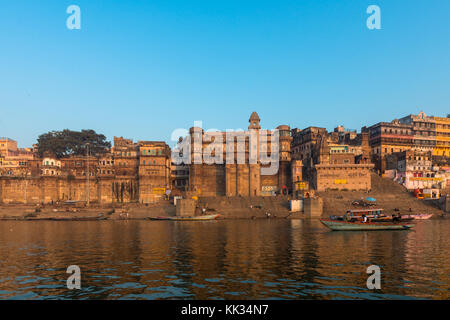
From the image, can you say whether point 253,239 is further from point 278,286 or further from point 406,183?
point 406,183

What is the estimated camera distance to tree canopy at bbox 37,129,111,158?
11869cm

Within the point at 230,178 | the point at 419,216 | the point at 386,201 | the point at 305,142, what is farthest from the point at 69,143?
the point at 419,216

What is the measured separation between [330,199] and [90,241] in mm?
55218

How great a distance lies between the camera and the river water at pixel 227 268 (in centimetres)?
1752

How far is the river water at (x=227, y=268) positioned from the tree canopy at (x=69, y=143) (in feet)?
293

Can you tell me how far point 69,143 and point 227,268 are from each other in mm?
110140

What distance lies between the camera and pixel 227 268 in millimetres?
22906

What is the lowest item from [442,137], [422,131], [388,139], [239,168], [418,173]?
[418,173]

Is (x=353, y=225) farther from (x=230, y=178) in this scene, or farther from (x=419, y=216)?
(x=230, y=178)

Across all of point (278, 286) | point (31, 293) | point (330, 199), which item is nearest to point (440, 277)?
point (278, 286)

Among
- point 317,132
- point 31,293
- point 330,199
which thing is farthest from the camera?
point 317,132

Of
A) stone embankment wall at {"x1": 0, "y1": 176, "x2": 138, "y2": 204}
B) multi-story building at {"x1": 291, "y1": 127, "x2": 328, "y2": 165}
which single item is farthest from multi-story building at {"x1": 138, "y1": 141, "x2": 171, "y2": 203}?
multi-story building at {"x1": 291, "y1": 127, "x2": 328, "y2": 165}

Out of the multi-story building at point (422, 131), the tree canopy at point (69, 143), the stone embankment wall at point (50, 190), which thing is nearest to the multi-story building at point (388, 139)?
the multi-story building at point (422, 131)

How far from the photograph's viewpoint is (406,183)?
89875mm
